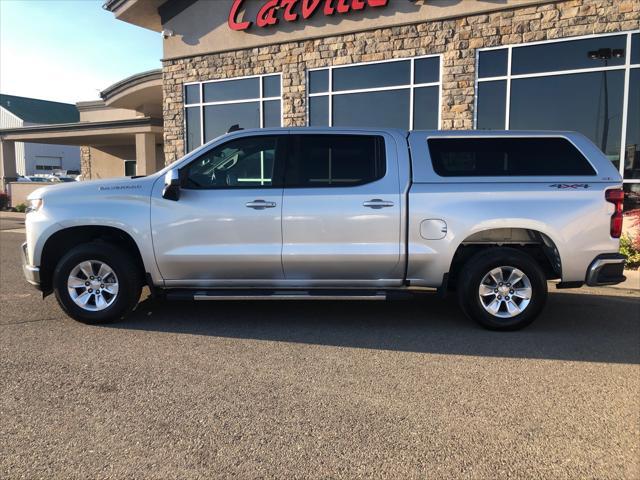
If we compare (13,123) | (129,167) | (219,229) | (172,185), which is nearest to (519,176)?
(219,229)

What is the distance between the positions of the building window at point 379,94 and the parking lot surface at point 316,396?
727cm

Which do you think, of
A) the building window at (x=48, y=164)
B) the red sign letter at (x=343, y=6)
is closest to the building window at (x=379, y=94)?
the red sign letter at (x=343, y=6)

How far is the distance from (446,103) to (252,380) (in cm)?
932

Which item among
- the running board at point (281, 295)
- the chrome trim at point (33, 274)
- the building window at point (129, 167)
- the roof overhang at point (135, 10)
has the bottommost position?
the running board at point (281, 295)

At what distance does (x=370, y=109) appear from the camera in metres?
12.7

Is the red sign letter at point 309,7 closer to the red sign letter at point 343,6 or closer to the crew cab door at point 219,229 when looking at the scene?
the red sign letter at point 343,6

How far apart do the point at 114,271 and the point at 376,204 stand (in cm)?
272

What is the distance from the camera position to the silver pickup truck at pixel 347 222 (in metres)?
5.22

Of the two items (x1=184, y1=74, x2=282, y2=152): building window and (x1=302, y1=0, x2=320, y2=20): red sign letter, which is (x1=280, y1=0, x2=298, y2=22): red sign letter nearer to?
(x1=302, y1=0, x2=320, y2=20): red sign letter

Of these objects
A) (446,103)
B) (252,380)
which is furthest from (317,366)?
(446,103)

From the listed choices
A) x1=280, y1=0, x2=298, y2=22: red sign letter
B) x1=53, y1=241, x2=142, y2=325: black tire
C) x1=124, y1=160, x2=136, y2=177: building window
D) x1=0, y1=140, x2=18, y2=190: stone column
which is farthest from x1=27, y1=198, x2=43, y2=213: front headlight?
x1=0, y1=140, x2=18, y2=190: stone column

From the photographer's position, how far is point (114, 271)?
5348 millimetres

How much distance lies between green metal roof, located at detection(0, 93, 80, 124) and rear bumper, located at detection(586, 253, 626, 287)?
180ft

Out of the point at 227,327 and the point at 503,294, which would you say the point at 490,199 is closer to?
the point at 503,294
